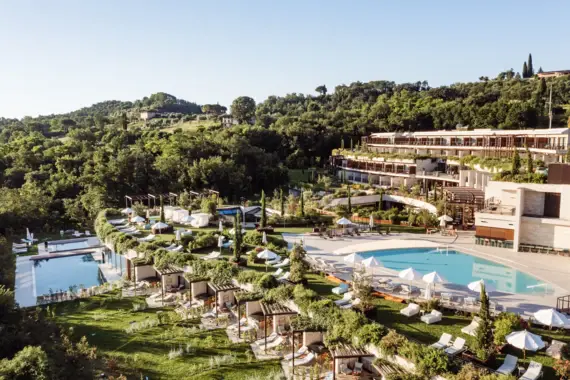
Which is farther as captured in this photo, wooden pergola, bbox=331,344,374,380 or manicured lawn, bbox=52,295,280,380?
manicured lawn, bbox=52,295,280,380

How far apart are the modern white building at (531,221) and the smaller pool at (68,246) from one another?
27.2 metres

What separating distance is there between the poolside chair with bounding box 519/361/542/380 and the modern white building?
47.0ft

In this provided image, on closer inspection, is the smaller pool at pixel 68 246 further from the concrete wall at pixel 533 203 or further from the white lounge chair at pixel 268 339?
the concrete wall at pixel 533 203

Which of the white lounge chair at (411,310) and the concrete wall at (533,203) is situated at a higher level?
the concrete wall at (533,203)

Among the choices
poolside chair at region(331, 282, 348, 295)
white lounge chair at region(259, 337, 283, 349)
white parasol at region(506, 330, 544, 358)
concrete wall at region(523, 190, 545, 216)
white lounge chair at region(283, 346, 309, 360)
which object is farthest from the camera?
concrete wall at region(523, 190, 545, 216)

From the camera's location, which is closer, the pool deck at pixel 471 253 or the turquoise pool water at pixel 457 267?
the pool deck at pixel 471 253

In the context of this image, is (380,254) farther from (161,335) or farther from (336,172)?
(336,172)

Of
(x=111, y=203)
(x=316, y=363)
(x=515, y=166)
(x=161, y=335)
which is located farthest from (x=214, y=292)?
(x=111, y=203)

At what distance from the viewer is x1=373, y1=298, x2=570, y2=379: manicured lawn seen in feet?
38.5

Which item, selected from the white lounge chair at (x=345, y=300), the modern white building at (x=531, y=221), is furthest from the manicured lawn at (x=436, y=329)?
the modern white building at (x=531, y=221)

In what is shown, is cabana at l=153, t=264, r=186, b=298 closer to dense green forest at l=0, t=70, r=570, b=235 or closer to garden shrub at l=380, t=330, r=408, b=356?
garden shrub at l=380, t=330, r=408, b=356

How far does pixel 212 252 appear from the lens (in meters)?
22.7

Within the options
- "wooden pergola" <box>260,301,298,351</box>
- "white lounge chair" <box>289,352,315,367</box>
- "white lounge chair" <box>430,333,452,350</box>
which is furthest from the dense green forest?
"white lounge chair" <box>430,333,452,350</box>

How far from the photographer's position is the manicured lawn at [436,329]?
11.7 metres
